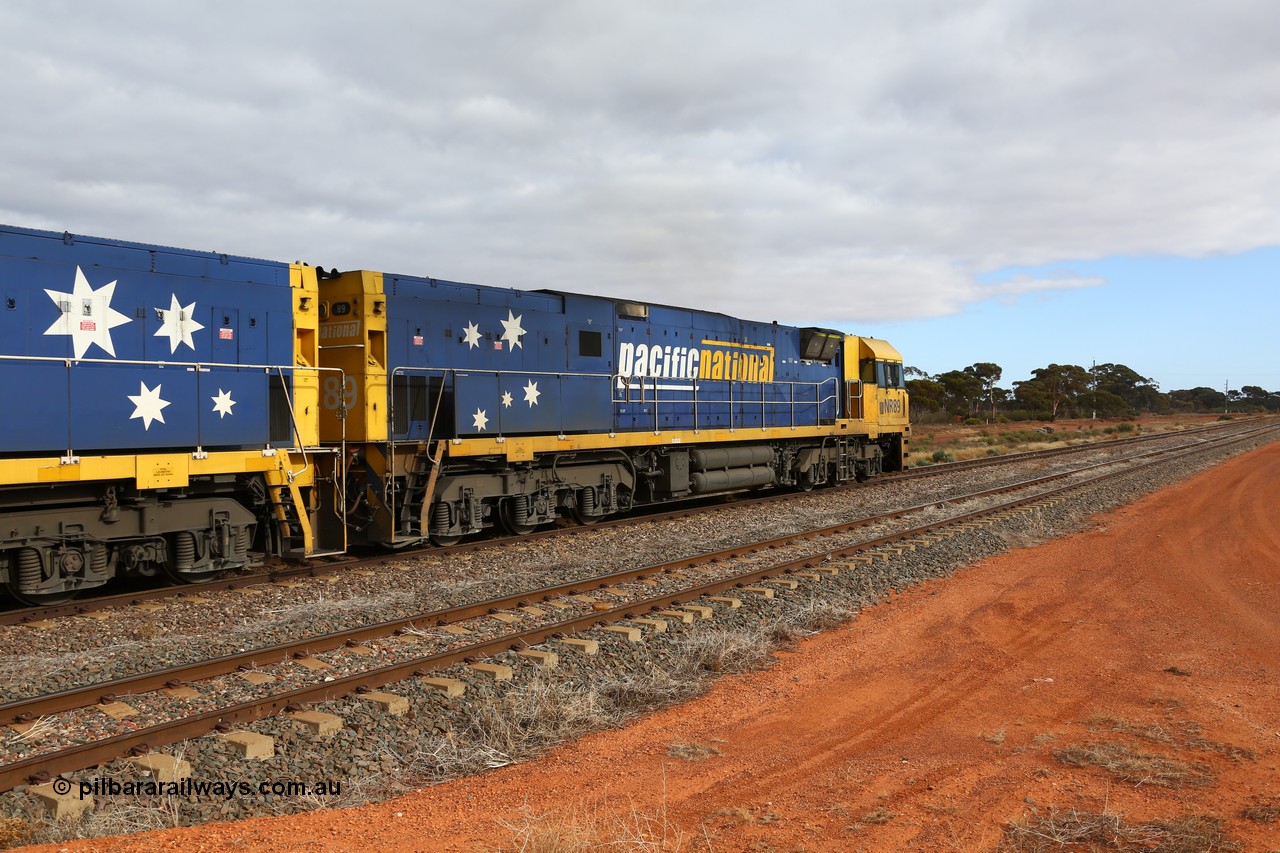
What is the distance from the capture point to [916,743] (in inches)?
220

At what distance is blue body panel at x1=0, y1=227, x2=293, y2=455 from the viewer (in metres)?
8.41

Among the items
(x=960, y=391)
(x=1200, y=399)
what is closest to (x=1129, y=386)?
(x=1200, y=399)

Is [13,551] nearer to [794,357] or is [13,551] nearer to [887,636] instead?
[887,636]

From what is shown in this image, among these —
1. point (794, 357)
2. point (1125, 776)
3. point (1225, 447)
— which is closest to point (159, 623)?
point (1125, 776)

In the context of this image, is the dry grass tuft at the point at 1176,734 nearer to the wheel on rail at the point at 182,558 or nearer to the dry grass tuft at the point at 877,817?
the dry grass tuft at the point at 877,817

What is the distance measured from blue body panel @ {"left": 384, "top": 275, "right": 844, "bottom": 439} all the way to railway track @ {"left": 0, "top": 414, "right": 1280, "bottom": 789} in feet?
12.9

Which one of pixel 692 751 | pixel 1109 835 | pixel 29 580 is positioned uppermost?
pixel 29 580

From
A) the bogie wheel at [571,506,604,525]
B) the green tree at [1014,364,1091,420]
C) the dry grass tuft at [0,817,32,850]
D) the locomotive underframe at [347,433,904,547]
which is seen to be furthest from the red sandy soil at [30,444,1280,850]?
the green tree at [1014,364,1091,420]

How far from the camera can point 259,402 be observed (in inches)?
408

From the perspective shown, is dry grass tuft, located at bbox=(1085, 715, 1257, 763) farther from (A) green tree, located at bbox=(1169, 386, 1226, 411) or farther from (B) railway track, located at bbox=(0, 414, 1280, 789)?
(A) green tree, located at bbox=(1169, 386, 1226, 411)

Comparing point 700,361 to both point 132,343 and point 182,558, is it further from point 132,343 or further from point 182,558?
point 132,343

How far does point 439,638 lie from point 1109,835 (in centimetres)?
538

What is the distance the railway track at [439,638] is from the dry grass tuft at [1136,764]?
12.7ft

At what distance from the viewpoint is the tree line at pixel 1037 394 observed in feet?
263
